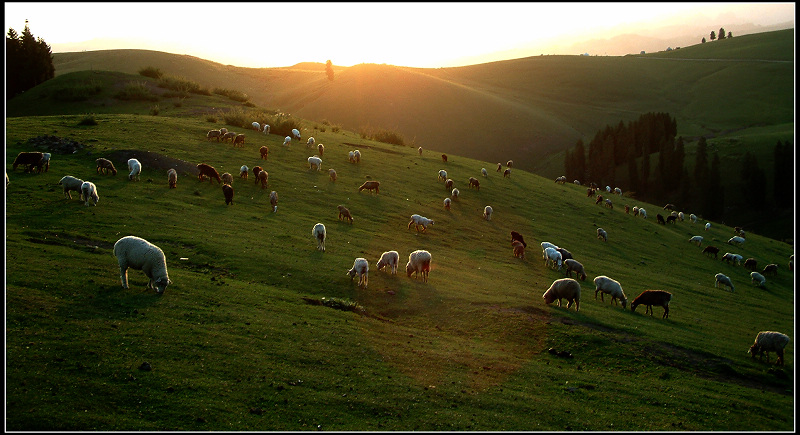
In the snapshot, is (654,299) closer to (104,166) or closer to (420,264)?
(420,264)

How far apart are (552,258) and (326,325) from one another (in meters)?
15.7

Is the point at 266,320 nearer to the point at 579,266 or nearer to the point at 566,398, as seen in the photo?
the point at 566,398

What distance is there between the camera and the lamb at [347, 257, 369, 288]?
786 inches

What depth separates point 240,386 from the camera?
12023 mm

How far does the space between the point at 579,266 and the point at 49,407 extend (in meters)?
22.4

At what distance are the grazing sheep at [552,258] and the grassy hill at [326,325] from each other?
926 millimetres

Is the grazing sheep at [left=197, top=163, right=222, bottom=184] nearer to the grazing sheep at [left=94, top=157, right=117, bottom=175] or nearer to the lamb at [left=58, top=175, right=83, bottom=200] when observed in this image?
the grazing sheep at [left=94, top=157, right=117, bottom=175]

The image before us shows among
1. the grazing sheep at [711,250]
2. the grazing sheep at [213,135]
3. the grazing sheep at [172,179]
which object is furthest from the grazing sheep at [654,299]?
the grazing sheep at [213,135]

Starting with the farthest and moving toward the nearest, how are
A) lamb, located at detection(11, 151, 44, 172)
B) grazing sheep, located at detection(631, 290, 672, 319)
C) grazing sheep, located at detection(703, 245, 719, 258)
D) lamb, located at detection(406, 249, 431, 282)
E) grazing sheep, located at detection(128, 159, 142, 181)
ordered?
grazing sheep, located at detection(703, 245, 719, 258) → grazing sheep, located at detection(128, 159, 142, 181) → lamb, located at detection(11, 151, 44, 172) → grazing sheep, located at detection(631, 290, 672, 319) → lamb, located at detection(406, 249, 431, 282)

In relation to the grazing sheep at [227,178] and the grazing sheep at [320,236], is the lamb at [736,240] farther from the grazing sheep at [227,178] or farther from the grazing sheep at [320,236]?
the grazing sheep at [227,178]

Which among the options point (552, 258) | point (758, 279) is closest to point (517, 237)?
point (552, 258)

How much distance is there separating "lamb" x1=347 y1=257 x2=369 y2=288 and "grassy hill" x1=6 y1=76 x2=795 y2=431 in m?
0.36

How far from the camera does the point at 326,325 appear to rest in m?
16.1

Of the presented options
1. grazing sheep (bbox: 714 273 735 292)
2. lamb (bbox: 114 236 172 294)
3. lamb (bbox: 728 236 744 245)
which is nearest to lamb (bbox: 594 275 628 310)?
grazing sheep (bbox: 714 273 735 292)
